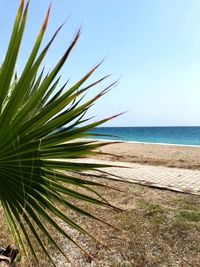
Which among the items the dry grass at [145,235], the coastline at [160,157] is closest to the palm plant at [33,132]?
the dry grass at [145,235]

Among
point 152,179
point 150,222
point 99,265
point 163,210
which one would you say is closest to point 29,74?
point 99,265

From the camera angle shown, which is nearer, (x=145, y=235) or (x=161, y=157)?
(x=145, y=235)

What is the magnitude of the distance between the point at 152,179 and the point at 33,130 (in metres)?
7.65

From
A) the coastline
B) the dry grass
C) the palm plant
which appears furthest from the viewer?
the coastline

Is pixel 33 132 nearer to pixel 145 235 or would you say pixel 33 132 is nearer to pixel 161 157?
pixel 145 235

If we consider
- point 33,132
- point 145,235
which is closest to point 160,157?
point 145,235

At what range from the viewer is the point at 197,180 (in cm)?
904

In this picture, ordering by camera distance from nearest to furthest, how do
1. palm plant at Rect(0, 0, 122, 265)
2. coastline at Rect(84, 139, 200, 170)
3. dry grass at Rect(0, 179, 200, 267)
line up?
palm plant at Rect(0, 0, 122, 265)
dry grass at Rect(0, 179, 200, 267)
coastline at Rect(84, 139, 200, 170)

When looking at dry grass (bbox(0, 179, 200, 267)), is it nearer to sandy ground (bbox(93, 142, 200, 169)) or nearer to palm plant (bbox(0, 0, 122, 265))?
palm plant (bbox(0, 0, 122, 265))

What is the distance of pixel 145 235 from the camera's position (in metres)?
4.67

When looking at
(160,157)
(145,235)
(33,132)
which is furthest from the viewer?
(160,157)

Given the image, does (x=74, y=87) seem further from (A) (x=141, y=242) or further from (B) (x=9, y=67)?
(A) (x=141, y=242)

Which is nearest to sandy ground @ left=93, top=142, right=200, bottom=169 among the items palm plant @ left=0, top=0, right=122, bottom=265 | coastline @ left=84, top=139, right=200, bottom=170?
coastline @ left=84, top=139, right=200, bottom=170

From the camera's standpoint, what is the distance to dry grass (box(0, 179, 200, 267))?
13.0 feet
